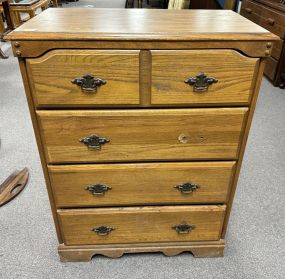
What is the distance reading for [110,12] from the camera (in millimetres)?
1144

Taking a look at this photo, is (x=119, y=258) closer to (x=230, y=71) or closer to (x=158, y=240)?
(x=158, y=240)

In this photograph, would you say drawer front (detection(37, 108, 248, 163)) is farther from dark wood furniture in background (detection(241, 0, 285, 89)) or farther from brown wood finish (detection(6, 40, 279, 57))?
dark wood furniture in background (detection(241, 0, 285, 89))

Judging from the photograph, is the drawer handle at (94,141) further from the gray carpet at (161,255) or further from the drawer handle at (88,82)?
the gray carpet at (161,255)

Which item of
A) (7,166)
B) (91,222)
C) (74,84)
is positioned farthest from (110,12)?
(7,166)

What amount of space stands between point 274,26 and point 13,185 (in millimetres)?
2810

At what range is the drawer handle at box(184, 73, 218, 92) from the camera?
2.97 ft

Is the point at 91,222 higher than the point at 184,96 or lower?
lower

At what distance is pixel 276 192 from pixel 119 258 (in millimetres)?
1009

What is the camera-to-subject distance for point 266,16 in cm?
306

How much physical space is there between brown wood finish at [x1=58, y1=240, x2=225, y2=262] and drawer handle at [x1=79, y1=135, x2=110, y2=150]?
0.54 meters

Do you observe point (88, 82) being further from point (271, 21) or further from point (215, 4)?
point (271, 21)

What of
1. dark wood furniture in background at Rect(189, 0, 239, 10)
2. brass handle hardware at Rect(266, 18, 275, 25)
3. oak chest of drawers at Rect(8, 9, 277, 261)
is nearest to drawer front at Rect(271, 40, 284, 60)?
brass handle hardware at Rect(266, 18, 275, 25)

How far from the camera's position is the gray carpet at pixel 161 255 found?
1.28m

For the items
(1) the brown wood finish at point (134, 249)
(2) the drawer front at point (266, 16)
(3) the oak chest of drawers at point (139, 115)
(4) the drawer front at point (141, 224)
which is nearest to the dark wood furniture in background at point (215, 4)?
(3) the oak chest of drawers at point (139, 115)
